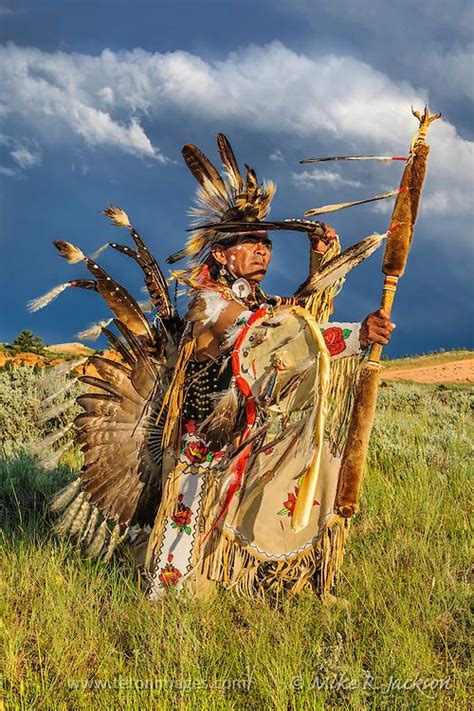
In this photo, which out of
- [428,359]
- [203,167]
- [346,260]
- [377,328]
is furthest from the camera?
[428,359]

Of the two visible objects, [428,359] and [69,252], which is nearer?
[69,252]

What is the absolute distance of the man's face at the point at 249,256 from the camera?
136 inches

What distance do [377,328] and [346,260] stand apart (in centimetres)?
35

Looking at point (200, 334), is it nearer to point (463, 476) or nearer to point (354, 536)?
point (354, 536)

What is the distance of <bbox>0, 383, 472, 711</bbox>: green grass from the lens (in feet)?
9.01

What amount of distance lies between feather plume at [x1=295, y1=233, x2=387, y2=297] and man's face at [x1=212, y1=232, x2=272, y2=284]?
47cm

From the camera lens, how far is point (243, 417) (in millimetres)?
3264

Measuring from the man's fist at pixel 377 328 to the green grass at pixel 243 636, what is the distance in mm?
1312

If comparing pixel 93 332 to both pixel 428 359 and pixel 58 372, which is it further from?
pixel 428 359

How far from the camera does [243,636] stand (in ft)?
10.2

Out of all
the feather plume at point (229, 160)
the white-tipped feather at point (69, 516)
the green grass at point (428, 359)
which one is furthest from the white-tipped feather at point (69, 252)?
the green grass at point (428, 359)

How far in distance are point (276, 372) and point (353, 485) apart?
2.09ft

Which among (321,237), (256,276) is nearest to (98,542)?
(256,276)

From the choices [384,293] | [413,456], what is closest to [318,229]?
[384,293]
